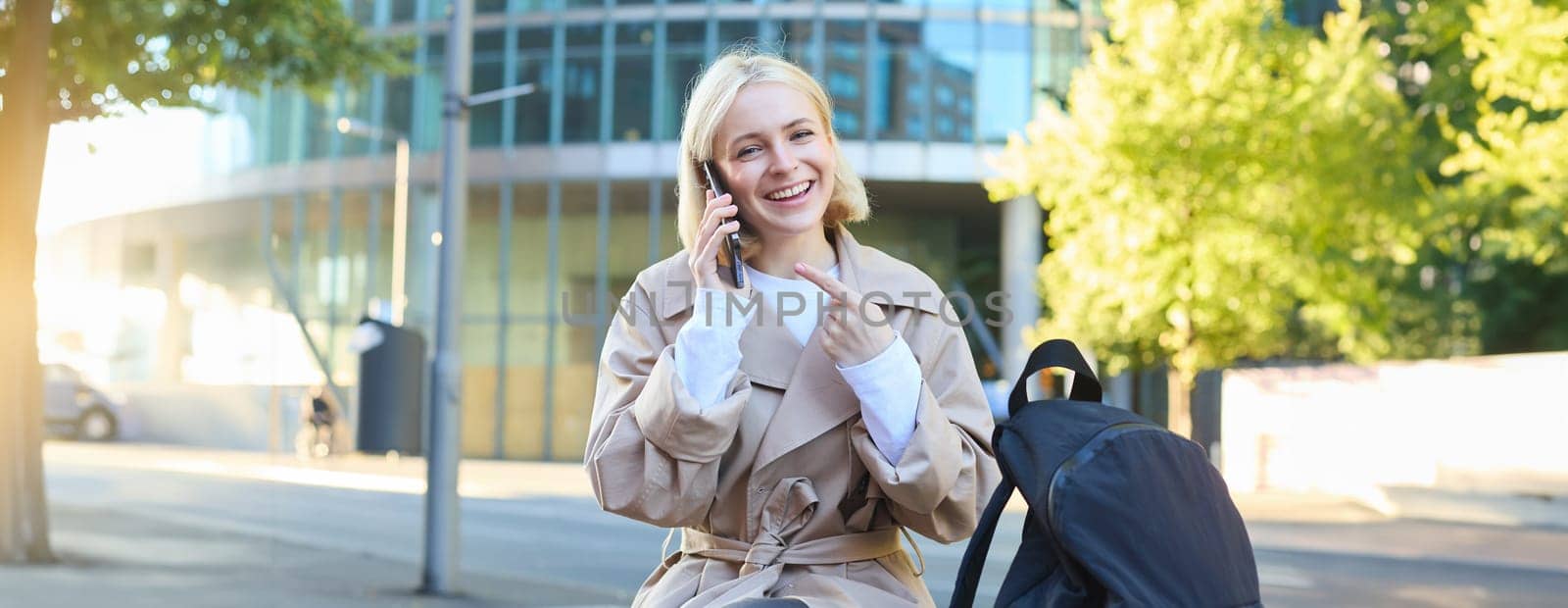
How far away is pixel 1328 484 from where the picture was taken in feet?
77.2

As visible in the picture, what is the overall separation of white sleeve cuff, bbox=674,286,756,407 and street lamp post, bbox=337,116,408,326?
30.3 meters

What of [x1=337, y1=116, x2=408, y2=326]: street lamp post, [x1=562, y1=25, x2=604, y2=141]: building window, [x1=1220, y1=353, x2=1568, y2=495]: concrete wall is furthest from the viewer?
[x1=562, y1=25, x2=604, y2=141]: building window

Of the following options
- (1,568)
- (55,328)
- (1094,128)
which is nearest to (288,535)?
(1,568)

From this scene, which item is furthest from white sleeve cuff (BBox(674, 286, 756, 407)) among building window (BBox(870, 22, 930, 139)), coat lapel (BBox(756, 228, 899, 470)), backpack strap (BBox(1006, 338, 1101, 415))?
building window (BBox(870, 22, 930, 139))

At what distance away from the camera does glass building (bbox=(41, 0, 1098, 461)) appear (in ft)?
105

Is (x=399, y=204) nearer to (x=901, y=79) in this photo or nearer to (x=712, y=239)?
Answer: (x=901, y=79)

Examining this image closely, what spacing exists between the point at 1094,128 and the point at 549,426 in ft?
51.8

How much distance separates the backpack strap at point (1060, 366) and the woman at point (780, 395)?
14 centimetres

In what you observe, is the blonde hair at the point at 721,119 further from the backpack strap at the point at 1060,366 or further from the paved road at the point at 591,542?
the paved road at the point at 591,542

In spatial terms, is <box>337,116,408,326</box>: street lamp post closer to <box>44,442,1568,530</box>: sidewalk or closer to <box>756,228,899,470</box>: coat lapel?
<box>44,442,1568,530</box>: sidewalk

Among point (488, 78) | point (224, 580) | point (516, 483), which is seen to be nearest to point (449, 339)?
point (224, 580)

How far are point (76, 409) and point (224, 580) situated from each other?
29980mm

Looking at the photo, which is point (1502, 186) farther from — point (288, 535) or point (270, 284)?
point (270, 284)

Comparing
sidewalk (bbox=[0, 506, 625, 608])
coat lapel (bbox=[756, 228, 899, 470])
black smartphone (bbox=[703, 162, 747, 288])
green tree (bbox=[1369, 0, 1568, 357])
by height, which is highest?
green tree (bbox=[1369, 0, 1568, 357])
